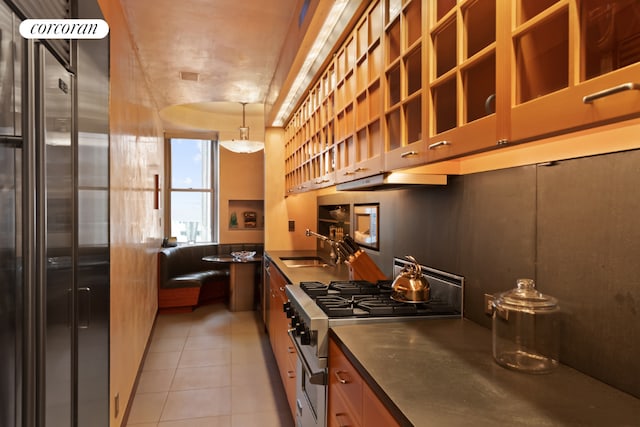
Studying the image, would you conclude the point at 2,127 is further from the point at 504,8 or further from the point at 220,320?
the point at 220,320

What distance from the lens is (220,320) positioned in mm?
5066

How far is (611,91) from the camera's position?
674 millimetres

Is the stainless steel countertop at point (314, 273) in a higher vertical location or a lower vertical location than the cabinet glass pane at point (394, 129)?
lower

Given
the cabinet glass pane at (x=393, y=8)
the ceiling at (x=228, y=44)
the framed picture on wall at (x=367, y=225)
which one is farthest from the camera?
the framed picture on wall at (x=367, y=225)

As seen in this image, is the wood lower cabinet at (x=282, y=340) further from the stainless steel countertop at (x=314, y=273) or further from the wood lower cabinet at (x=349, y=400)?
the wood lower cabinet at (x=349, y=400)

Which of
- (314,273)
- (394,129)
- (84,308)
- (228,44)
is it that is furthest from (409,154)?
(228,44)

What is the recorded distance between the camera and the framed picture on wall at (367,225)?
2790 millimetres

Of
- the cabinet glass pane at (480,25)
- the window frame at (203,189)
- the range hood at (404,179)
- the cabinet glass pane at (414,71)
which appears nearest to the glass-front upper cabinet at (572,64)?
the cabinet glass pane at (480,25)

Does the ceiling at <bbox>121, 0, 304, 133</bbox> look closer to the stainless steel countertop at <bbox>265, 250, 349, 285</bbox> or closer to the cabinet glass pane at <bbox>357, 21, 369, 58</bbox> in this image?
the cabinet glass pane at <bbox>357, 21, 369, 58</bbox>

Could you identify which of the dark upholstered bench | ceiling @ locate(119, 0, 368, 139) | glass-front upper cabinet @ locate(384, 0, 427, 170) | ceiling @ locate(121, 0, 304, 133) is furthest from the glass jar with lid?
the dark upholstered bench

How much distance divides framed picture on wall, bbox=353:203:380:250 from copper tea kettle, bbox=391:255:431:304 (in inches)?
34.3

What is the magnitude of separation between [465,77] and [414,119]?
313mm

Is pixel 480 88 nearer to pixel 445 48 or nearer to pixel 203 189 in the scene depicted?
pixel 445 48

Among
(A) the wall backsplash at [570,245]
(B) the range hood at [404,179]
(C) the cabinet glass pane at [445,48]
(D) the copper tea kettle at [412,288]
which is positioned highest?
(C) the cabinet glass pane at [445,48]
